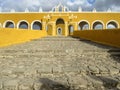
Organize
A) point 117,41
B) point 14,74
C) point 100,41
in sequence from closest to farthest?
point 14,74 → point 117,41 → point 100,41

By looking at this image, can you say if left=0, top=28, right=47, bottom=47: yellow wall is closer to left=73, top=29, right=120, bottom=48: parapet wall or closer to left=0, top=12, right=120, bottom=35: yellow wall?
left=73, top=29, right=120, bottom=48: parapet wall

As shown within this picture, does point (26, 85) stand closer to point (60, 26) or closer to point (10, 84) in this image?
point (10, 84)

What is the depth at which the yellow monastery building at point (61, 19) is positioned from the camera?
120ft

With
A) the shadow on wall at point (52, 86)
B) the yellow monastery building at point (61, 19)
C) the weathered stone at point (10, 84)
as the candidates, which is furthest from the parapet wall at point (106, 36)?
the yellow monastery building at point (61, 19)

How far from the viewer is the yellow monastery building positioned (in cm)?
3647

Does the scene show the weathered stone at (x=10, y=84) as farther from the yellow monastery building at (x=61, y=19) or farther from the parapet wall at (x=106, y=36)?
the yellow monastery building at (x=61, y=19)

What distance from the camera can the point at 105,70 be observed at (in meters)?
5.73

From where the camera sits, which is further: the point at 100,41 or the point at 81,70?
the point at 100,41

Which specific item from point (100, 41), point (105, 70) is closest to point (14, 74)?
point (105, 70)

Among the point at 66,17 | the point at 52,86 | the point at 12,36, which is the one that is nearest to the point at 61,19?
the point at 66,17

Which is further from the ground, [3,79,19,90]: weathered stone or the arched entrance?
the arched entrance

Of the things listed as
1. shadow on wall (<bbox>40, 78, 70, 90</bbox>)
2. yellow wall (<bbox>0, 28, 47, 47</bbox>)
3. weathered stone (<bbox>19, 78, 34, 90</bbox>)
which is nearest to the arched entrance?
yellow wall (<bbox>0, 28, 47, 47</bbox>)

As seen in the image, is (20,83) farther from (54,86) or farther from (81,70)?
(81,70)

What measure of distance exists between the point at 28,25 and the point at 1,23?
14.6 ft
